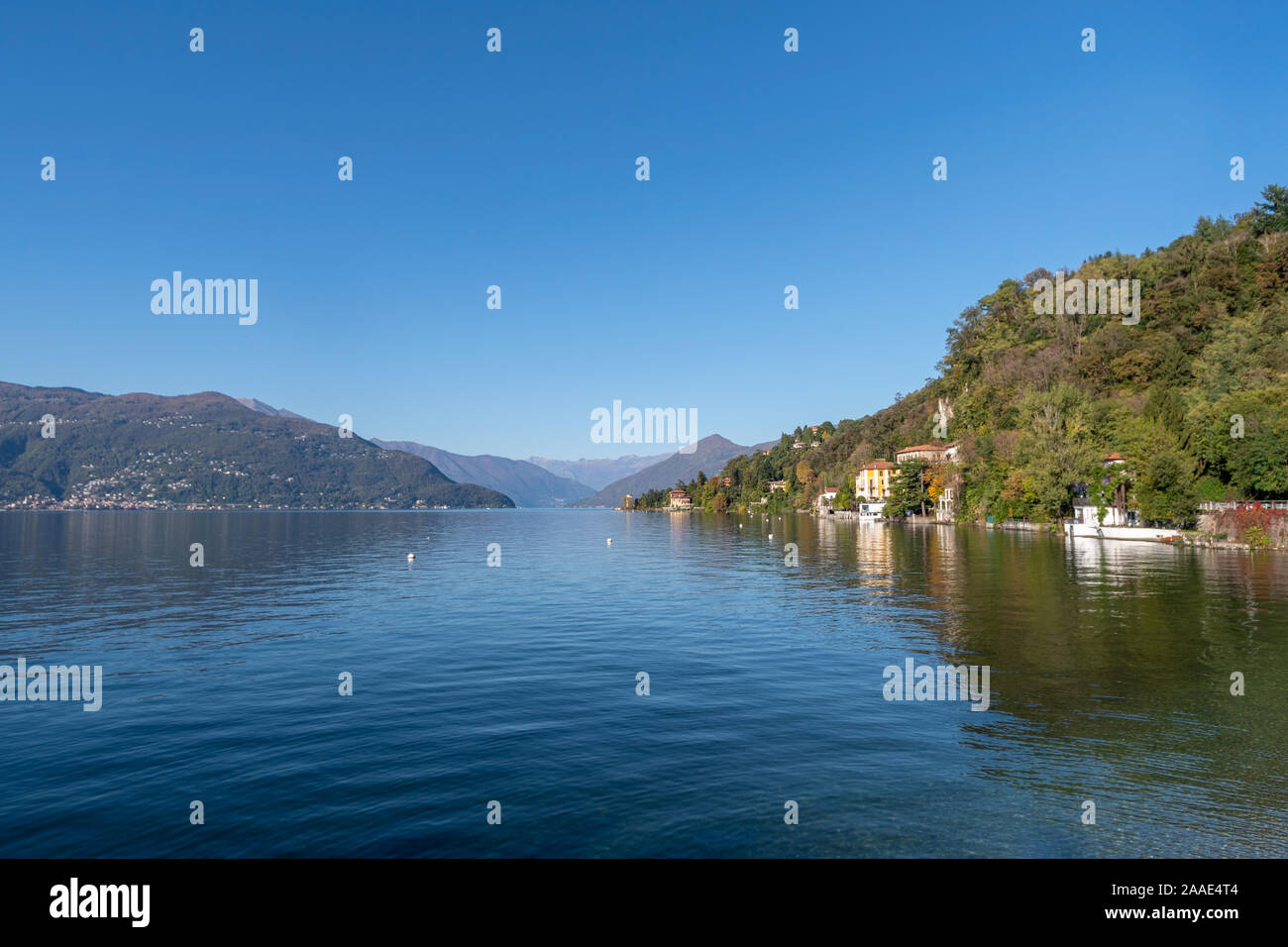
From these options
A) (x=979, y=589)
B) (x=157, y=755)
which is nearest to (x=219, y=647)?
(x=157, y=755)

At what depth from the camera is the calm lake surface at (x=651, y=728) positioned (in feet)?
38.6

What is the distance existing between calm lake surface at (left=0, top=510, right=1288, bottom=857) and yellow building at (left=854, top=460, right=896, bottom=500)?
142m

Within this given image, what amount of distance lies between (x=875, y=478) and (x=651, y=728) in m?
179

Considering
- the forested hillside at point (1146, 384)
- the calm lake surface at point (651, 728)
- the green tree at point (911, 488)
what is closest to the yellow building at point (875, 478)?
the forested hillside at point (1146, 384)

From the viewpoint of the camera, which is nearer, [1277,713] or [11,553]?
[1277,713]

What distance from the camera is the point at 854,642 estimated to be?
2819 centimetres

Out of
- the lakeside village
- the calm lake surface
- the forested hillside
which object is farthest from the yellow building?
the calm lake surface

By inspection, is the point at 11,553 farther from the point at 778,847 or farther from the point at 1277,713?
the point at 1277,713

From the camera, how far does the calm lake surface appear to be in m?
11.8

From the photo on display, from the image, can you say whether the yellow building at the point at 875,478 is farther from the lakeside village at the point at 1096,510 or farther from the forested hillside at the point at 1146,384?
the forested hillside at the point at 1146,384

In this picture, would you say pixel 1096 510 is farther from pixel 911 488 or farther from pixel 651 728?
pixel 651 728

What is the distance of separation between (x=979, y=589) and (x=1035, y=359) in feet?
377

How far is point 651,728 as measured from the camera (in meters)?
17.5

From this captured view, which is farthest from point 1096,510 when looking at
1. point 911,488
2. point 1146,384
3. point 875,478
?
point 875,478
